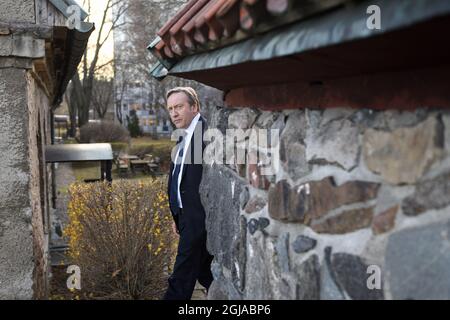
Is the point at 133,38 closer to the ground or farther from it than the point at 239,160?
farther from it

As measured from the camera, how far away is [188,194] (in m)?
3.38

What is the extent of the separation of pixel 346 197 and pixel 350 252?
0.58 feet

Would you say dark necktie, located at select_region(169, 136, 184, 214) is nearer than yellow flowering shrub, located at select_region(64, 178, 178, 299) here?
Yes

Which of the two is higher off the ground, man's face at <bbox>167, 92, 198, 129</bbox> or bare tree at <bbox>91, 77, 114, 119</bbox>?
bare tree at <bbox>91, 77, 114, 119</bbox>

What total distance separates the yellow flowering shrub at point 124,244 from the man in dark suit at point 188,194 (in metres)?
1.89

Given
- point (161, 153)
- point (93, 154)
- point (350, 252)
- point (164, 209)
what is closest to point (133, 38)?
point (161, 153)

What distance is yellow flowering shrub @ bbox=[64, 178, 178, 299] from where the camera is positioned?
17.7 feet

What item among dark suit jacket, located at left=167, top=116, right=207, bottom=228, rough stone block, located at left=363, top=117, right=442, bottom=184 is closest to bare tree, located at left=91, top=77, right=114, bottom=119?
dark suit jacket, located at left=167, top=116, right=207, bottom=228

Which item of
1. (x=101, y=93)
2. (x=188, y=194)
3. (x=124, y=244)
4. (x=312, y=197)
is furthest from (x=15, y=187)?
(x=101, y=93)

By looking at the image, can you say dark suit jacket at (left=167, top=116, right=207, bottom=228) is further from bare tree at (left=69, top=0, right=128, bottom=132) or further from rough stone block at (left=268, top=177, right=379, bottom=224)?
→ bare tree at (left=69, top=0, right=128, bottom=132)

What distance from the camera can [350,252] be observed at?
1.55 m

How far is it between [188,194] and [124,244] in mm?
2305
